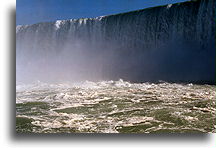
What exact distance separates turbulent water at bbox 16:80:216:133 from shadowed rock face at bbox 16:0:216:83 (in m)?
0.48

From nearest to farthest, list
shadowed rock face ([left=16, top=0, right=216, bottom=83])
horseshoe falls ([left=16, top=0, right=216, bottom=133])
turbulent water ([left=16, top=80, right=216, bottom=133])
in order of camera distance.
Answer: turbulent water ([left=16, top=80, right=216, bottom=133]) → horseshoe falls ([left=16, top=0, right=216, bottom=133]) → shadowed rock face ([left=16, top=0, right=216, bottom=83])

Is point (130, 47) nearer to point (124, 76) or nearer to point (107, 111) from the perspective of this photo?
point (124, 76)

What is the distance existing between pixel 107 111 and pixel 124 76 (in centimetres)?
290

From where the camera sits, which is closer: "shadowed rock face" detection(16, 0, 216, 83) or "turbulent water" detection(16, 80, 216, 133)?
"turbulent water" detection(16, 80, 216, 133)

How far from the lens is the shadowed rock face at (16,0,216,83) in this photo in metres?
5.72

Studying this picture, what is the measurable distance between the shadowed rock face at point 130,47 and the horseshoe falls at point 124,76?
24 mm

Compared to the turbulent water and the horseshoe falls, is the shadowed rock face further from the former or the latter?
the turbulent water

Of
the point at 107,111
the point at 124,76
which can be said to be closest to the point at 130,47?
the point at 124,76

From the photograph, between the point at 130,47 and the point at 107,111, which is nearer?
the point at 107,111

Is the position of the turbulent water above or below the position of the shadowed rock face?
below

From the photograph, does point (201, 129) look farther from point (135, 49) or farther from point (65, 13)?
point (135, 49)

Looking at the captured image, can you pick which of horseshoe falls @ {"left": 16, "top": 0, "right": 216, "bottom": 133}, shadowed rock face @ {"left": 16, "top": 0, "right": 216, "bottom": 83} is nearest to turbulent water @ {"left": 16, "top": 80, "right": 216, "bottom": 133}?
horseshoe falls @ {"left": 16, "top": 0, "right": 216, "bottom": 133}

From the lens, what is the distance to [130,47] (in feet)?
32.9

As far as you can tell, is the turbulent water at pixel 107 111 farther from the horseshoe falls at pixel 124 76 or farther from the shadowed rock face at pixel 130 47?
the shadowed rock face at pixel 130 47
